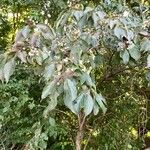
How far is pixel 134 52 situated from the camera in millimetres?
1570

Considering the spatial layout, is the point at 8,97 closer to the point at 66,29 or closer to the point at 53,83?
the point at 66,29

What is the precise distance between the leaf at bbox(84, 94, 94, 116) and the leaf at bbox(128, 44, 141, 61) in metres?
0.30

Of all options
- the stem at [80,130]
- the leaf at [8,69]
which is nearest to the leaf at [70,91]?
the leaf at [8,69]

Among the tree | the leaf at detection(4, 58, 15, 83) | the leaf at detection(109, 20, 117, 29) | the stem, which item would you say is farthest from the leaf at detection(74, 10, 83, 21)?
the stem

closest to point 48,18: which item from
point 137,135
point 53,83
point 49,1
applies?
point 49,1

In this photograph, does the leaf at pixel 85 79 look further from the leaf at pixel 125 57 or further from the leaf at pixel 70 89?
the leaf at pixel 125 57

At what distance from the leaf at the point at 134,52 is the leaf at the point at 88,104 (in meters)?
0.30

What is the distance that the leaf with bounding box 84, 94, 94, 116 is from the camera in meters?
1.33

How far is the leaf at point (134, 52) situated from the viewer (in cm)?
156

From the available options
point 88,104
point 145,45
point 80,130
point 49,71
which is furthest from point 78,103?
point 80,130

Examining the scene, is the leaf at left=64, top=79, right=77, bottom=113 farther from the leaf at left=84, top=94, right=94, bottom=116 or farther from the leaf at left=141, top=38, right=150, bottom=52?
the leaf at left=141, top=38, right=150, bottom=52

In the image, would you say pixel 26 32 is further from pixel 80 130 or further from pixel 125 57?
pixel 80 130

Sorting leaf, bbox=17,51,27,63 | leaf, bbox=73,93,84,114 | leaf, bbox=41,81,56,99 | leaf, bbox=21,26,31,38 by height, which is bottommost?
leaf, bbox=73,93,84,114

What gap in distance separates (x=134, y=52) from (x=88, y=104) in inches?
14.0
